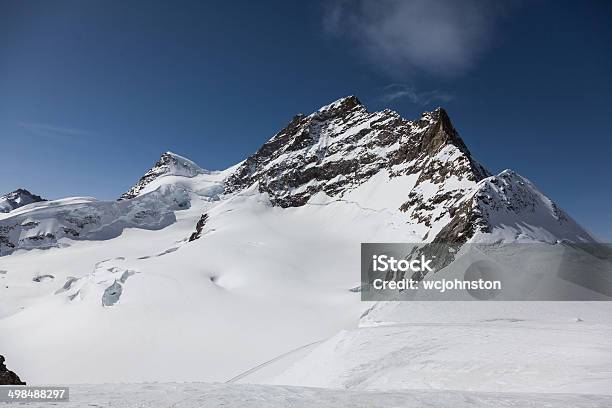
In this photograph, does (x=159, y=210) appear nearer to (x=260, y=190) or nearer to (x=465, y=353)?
(x=260, y=190)

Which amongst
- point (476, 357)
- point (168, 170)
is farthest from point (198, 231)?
point (168, 170)

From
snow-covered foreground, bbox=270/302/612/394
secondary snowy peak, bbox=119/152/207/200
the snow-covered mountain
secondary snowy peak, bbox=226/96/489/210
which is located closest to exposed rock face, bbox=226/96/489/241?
secondary snowy peak, bbox=226/96/489/210

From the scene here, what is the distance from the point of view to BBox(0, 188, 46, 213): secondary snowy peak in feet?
578

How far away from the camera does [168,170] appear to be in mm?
180750

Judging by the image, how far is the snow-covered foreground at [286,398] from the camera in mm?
7736

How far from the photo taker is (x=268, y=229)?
85750mm

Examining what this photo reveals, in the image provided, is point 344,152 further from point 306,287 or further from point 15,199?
point 15,199

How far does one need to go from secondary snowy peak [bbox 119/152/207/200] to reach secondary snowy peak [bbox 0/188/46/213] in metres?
52.7

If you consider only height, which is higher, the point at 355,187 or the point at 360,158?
the point at 360,158

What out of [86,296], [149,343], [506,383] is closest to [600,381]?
[506,383]

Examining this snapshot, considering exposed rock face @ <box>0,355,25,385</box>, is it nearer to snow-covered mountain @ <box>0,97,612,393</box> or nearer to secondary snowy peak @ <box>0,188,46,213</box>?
snow-covered mountain @ <box>0,97,612,393</box>

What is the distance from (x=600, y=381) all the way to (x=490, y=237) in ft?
76.7

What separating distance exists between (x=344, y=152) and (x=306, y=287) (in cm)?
6760

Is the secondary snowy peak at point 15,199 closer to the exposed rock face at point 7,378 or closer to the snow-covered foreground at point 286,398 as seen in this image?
the exposed rock face at point 7,378
